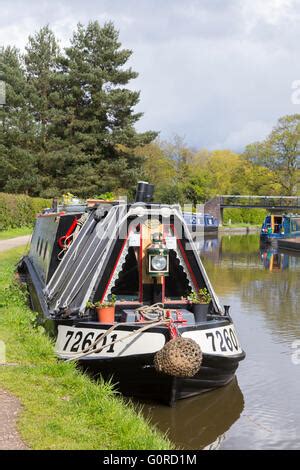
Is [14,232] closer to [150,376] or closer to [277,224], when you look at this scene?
[277,224]

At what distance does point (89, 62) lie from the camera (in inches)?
1565

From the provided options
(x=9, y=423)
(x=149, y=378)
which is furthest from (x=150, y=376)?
(x=9, y=423)

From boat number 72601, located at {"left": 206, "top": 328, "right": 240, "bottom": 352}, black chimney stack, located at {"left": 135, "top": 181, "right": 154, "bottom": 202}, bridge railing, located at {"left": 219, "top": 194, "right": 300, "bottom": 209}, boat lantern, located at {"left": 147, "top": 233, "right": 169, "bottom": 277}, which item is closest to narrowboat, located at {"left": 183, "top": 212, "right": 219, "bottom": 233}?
bridge railing, located at {"left": 219, "top": 194, "right": 300, "bottom": 209}

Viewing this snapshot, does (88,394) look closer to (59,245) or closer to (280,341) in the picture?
(59,245)

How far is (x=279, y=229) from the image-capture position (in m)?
43.5

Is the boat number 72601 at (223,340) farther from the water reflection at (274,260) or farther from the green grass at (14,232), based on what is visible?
the green grass at (14,232)

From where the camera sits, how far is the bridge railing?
61875 millimetres

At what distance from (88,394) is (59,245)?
185 inches

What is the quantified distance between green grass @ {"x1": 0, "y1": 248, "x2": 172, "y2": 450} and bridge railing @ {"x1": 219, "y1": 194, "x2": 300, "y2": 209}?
55.0 m

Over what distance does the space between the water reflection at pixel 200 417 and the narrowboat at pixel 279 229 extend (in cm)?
3352

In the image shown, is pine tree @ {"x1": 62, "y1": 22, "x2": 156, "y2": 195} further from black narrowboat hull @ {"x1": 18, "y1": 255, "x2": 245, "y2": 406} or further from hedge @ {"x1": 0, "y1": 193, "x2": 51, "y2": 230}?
black narrowboat hull @ {"x1": 18, "y1": 255, "x2": 245, "y2": 406}

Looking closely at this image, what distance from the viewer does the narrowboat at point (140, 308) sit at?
7.12 metres

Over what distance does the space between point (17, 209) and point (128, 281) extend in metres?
23.0
